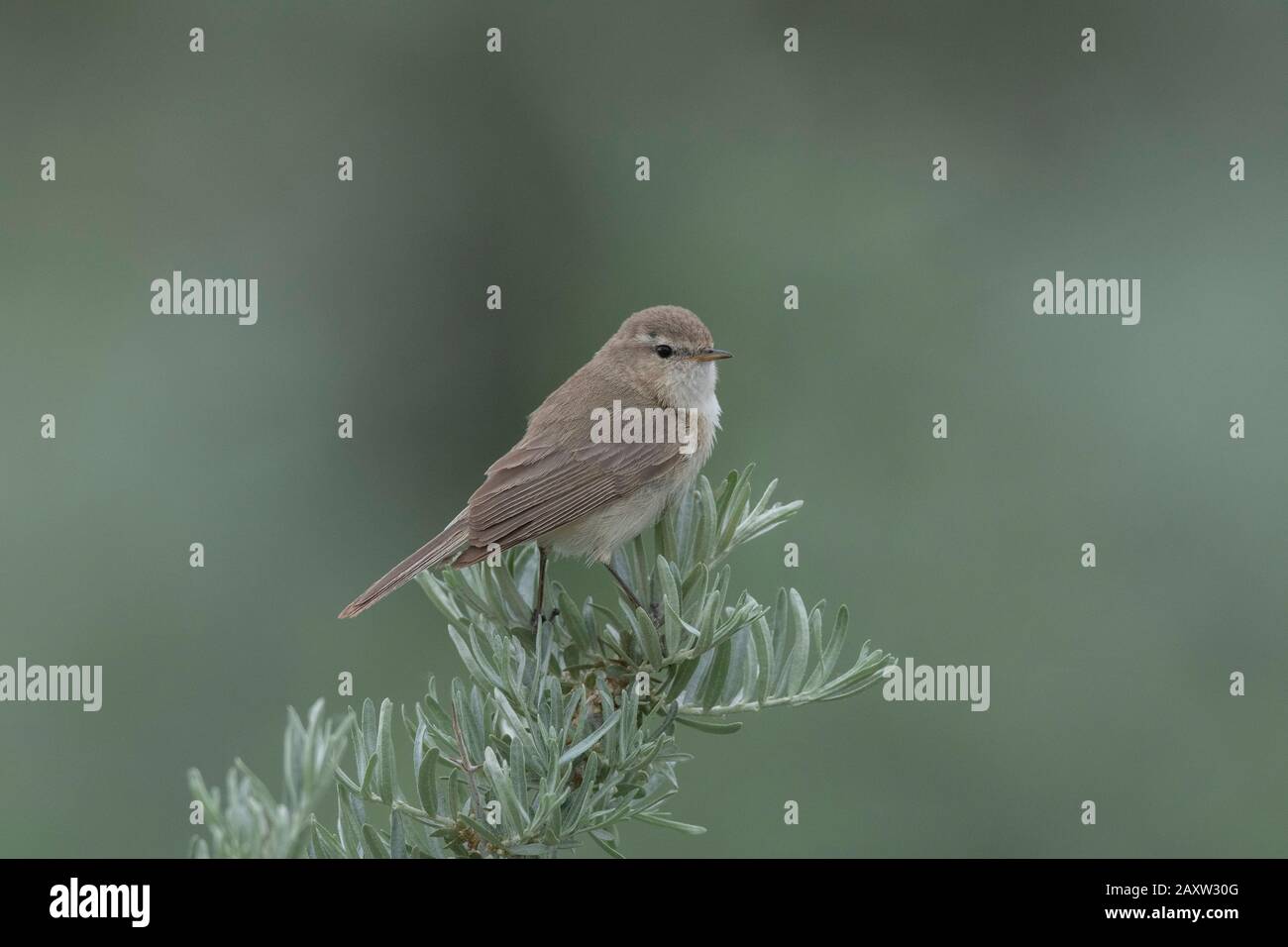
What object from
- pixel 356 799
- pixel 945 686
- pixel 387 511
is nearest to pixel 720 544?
pixel 356 799

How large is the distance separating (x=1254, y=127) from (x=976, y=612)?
1.96 metres

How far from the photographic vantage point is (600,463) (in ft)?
11.8

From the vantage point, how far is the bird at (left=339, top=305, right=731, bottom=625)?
3137 mm

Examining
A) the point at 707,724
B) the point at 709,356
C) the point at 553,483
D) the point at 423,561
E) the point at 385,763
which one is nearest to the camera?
the point at 385,763

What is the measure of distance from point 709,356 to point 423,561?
1.41 meters

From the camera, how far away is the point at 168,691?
437cm

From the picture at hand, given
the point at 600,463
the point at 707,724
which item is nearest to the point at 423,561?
the point at 600,463

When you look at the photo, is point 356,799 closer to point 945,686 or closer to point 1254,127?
point 945,686

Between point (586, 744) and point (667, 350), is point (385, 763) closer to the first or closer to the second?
point (586, 744)

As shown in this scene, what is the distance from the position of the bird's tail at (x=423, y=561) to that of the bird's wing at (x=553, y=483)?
4 cm

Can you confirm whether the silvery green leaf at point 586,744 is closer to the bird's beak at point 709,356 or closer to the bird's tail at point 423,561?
the bird's tail at point 423,561

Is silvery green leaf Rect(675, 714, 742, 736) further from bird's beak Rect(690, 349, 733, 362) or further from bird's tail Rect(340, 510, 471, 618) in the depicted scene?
bird's beak Rect(690, 349, 733, 362)

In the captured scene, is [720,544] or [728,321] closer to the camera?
[720,544]

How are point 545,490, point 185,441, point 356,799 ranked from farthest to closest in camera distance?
point 185,441 → point 545,490 → point 356,799
